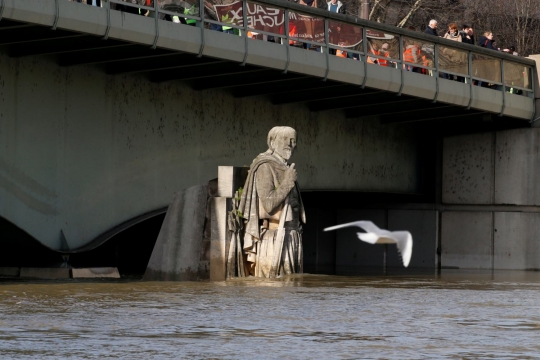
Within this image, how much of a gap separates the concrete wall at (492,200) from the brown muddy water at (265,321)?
15.3 m

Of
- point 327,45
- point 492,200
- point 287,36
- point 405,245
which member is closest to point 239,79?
point 327,45

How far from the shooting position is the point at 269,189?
71.0 feet

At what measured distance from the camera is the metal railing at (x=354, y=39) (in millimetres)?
25219

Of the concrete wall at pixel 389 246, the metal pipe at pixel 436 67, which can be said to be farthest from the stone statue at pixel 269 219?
the concrete wall at pixel 389 246

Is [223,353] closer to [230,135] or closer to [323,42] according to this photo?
[323,42]

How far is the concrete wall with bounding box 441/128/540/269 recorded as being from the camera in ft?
117

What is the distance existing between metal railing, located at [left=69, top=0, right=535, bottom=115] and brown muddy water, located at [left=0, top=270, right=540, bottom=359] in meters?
6.43

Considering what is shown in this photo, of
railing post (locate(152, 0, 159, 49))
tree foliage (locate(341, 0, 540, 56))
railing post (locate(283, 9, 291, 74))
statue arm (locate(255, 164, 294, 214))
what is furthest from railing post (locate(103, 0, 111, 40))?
tree foliage (locate(341, 0, 540, 56))

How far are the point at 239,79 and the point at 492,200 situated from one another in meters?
10.5

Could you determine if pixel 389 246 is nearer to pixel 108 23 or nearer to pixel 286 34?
pixel 286 34

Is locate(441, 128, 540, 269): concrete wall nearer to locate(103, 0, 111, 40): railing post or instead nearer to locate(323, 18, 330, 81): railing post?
locate(323, 18, 330, 81): railing post

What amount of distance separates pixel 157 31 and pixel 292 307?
9.34 metres

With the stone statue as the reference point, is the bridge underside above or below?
above

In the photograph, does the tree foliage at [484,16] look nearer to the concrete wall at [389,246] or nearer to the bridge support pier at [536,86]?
the concrete wall at [389,246]
